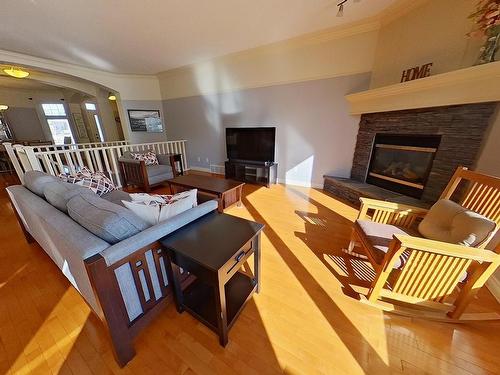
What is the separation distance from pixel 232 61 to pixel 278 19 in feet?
5.25

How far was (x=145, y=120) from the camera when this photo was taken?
5137 millimetres

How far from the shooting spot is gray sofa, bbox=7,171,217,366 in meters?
0.83

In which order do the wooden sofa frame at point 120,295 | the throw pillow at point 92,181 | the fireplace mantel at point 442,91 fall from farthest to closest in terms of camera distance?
the throw pillow at point 92,181
the fireplace mantel at point 442,91
the wooden sofa frame at point 120,295

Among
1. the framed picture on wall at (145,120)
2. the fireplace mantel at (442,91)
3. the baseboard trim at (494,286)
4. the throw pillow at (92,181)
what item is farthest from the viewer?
the framed picture on wall at (145,120)

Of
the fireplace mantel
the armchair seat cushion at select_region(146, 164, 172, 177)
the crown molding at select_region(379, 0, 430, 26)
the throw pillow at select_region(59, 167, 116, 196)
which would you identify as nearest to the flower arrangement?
the fireplace mantel

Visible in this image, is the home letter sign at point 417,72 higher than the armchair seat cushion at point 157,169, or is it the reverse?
the home letter sign at point 417,72

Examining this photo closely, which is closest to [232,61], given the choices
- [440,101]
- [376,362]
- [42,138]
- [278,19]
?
[278,19]

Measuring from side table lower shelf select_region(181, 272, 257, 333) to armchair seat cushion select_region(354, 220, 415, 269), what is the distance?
0.93 metres

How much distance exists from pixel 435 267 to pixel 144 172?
152 inches

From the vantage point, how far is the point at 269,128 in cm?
367

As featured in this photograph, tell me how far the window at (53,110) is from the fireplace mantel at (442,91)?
1090 centimetres

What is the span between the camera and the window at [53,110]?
7.37 m

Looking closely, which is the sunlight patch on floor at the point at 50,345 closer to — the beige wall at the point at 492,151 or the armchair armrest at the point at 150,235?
the armchair armrest at the point at 150,235

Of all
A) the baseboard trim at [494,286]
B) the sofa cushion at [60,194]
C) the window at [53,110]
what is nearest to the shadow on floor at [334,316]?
the baseboard trim at [494,286]
